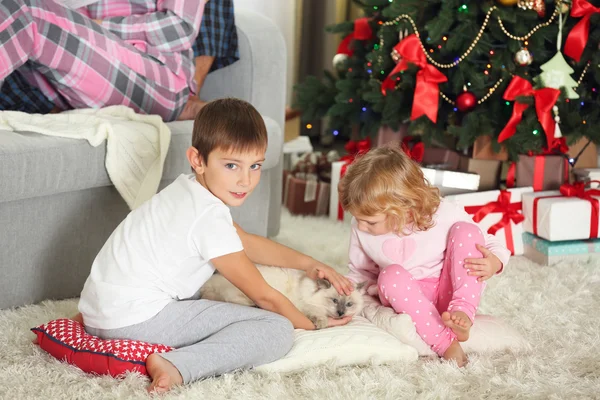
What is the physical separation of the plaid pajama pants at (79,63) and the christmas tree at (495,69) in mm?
719

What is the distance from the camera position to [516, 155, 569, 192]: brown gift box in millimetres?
2338

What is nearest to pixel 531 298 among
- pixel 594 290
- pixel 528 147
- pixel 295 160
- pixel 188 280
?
pixel 594 290

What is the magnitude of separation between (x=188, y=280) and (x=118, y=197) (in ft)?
1.73

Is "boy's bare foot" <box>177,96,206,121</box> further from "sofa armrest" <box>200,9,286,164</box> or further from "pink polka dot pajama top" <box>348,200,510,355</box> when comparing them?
"pink polka dot pajama top" <box>348,200,510,355</box>

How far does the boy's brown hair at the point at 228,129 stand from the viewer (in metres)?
1.36

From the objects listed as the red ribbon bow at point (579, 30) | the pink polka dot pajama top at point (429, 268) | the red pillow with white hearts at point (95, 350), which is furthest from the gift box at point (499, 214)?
the red pillow with white hearts at point (95, 350)

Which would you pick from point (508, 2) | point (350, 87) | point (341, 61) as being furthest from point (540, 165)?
point (341, 61)

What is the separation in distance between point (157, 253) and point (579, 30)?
1.55 m

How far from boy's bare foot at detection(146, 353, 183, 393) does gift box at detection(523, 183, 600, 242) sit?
131cm

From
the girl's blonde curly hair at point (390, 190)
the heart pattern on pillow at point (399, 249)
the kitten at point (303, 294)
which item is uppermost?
the girl's blonde curly hair at point (390, 190)

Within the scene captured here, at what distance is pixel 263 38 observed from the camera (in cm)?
229

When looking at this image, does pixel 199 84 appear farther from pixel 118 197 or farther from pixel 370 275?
pixel 370 275

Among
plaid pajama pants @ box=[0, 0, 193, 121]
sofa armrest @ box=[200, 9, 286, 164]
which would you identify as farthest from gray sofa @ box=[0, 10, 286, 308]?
sofa armrest @ box=[200, 9, 286, 164]

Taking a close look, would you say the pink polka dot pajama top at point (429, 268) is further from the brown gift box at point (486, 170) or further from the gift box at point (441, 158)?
the gift box at point (441, 158)
